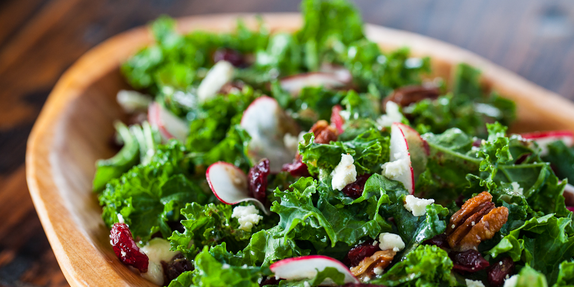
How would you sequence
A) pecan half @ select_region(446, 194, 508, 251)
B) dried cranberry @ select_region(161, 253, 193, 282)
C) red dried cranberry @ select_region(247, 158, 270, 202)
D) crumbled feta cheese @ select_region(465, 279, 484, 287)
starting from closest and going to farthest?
crumbled feta cheese @ select_region(465, 279, 484, 287) → pecan half @ select_region(446, 194, 508, 251) → dried cranberry @ select_region(161, 253, 193, 282) → red dried cranberry @ select_region(247, 158, 270, 202)

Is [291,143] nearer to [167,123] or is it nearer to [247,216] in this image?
[247,216]

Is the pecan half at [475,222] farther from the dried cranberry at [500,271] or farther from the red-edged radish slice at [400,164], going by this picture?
the red-edged radish slice at [400,164]

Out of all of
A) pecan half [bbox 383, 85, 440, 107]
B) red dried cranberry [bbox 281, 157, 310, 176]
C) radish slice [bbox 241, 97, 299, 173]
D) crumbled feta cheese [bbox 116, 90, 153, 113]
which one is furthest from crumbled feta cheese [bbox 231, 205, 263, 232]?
crumbled feta cheese [bbox 116, 90, 153, 113]

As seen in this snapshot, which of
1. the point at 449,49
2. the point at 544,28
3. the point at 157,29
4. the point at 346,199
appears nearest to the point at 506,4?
the point at 544,28

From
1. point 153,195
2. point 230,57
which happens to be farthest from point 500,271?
point 230,57

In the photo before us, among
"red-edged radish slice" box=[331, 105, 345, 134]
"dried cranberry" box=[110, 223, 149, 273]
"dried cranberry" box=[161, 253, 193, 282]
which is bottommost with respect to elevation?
"dried cranberry" box=[161, 253, 193, 282]

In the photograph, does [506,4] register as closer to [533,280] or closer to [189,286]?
[533,280]

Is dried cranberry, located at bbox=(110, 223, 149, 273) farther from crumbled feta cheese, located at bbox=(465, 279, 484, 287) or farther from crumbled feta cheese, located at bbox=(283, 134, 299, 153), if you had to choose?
crumbled feta cheese, located at bbox=(465, 279, 484, 287)

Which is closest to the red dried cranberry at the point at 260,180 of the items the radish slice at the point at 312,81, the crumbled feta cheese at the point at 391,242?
the crumbled feta cheese at the point at 391,242
